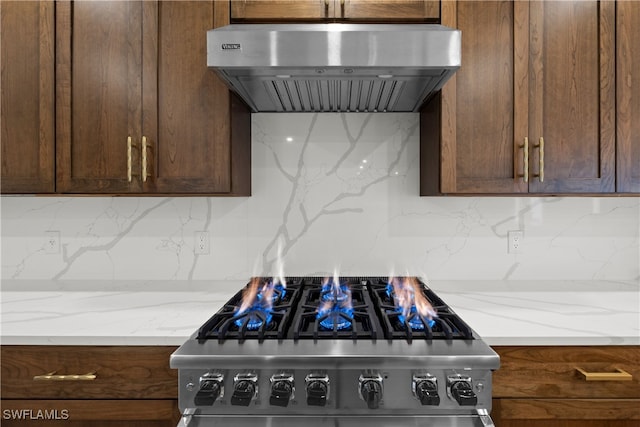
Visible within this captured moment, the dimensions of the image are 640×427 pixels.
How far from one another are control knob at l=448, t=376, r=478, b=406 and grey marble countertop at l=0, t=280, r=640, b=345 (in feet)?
0.57

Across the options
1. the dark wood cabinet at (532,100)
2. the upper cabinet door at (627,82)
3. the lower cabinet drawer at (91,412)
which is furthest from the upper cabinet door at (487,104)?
the lower cabinet drawer at (91,412)

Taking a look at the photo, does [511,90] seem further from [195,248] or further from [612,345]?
[195,248]

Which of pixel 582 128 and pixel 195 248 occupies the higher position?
pixel 582 128

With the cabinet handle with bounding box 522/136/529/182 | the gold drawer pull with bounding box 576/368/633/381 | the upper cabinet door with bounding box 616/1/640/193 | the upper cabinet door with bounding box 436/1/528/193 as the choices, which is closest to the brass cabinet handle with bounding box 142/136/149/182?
the upper cabinet door with bounding box 436/1/528/193

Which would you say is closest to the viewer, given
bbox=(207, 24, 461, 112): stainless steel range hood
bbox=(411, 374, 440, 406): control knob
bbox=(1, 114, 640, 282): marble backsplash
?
bbox=(411, 374, 440, 406): control knob

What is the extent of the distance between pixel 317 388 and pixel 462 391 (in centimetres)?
34

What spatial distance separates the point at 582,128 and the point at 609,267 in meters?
0.72

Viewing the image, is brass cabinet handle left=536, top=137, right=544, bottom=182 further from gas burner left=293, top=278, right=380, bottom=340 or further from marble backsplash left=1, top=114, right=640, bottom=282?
gas burner left=293, top=278, right=380, bottom=340

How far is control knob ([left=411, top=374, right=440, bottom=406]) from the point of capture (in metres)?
0.90

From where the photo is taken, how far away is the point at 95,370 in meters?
1.08

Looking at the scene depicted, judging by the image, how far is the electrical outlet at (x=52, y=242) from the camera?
1.72m

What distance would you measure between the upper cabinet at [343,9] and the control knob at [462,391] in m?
1.14

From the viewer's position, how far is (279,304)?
50.7 inches

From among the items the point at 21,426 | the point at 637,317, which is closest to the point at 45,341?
the point at 21,426
